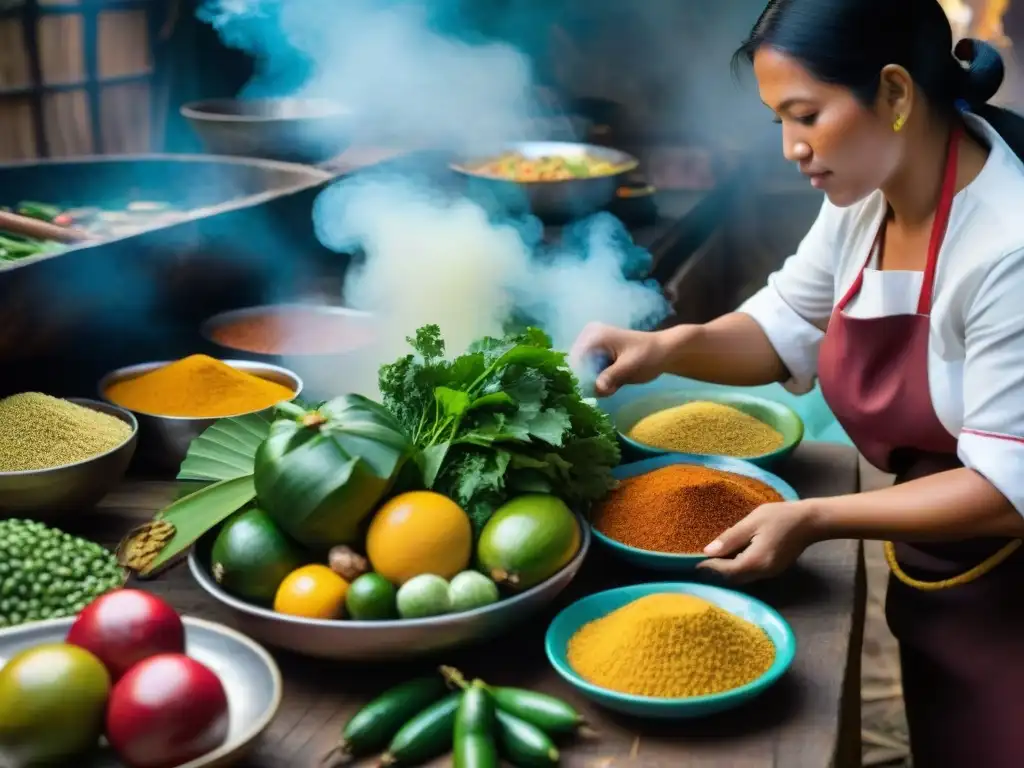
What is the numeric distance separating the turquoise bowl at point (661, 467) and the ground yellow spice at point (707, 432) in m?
0.07

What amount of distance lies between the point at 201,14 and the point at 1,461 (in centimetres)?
344

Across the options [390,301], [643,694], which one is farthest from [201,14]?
[643,694]

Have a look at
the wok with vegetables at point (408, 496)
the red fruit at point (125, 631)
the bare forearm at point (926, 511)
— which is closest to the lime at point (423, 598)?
Answer: the wok with vegetables at point (408, 496)

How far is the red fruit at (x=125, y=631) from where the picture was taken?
1.10 meters

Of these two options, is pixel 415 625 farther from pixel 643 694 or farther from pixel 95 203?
pixel 95 203

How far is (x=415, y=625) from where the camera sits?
1.20 metres

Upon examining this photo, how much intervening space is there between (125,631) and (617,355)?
40.8 inches

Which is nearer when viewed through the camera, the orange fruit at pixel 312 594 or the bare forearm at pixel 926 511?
the orange fruit at pixel 312 594

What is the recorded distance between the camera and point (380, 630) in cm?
120

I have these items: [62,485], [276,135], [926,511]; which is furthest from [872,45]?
[276,135]

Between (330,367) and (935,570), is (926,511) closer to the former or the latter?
(935,570)

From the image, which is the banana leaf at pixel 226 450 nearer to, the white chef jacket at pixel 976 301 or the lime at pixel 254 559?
the lime at pixel 254 559

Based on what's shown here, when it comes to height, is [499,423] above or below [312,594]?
above

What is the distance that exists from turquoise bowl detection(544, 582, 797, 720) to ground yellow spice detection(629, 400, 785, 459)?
458 mm
